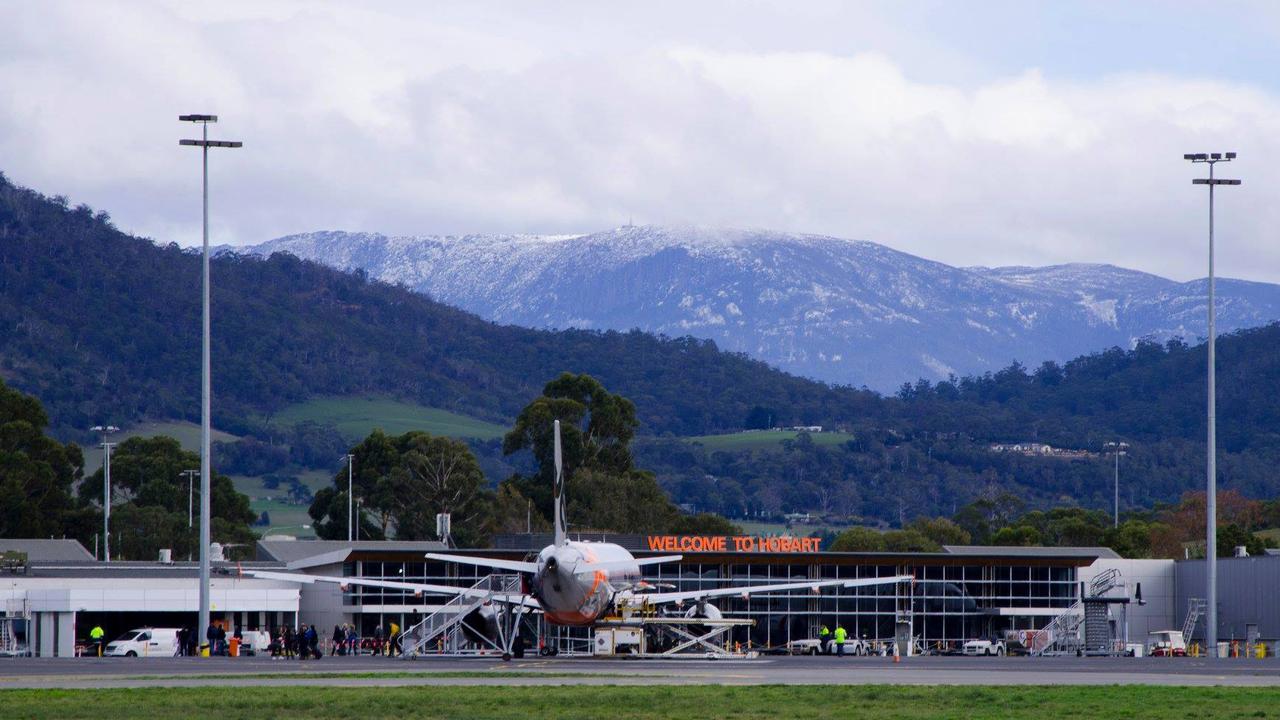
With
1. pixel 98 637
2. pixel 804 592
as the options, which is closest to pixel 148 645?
pixel 98 637

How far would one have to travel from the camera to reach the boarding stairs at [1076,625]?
86.5 meters

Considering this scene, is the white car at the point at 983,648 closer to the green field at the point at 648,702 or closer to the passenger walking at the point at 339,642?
the passenger walking at the point at 339,642

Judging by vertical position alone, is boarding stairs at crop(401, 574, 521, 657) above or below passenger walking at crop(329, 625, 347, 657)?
above

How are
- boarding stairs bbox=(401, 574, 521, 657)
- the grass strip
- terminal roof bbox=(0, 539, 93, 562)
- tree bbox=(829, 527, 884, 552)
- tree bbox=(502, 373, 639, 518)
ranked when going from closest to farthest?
the grass strip → boarding stairs bbox=(401, 574, 521, 657) → terminal roof bbox=(0, 539, 93, 562) → tree bbox=(502, 373, 639, 518) → tree bbox=(829, 527, 884, 552)

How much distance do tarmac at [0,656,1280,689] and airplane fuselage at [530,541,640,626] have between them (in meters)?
4.53

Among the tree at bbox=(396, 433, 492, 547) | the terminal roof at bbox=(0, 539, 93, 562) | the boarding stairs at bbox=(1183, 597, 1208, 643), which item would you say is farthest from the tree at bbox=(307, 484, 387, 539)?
the boarding stairs at bbox=(1183, 597, 1208, 643)

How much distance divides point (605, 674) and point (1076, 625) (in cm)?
4894

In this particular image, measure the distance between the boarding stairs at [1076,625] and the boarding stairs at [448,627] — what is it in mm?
28487

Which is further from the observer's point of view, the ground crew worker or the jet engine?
the ground crew worker

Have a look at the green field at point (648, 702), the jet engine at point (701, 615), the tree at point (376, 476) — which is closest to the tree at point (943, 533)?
the tree at point (376, 476)

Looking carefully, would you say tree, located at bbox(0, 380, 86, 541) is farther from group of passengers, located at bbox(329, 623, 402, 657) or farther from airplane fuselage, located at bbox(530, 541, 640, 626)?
airplane fuselage, located at bbox(530, 541, 640, 626)

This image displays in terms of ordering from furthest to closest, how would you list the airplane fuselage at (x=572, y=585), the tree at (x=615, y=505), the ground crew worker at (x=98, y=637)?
the tree at (x=615, y=505) → the ground crew worker at (x=98, y=637) → the airplane fuselage at (x=572, y=585)

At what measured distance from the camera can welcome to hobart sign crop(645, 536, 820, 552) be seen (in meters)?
93.4

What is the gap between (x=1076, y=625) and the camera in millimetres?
89875
